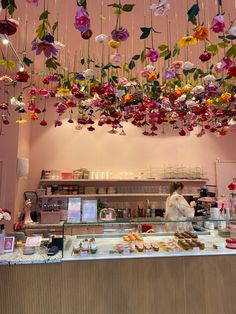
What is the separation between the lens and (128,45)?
4.13 metres

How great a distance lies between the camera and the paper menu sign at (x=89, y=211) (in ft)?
8.78

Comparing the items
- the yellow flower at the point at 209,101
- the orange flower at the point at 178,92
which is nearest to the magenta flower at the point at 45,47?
the orange flower at the point at 178,92

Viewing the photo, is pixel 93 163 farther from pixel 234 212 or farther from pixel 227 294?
pixel 227 294

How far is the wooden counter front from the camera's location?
2.38 meters

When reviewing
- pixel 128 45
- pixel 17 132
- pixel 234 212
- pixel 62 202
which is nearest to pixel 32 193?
pixel 62 202

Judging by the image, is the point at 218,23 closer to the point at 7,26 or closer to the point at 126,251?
the point at 7,26

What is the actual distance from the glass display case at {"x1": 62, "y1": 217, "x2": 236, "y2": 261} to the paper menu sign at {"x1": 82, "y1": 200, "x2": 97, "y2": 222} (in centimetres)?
7

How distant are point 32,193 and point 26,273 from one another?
3.69 m

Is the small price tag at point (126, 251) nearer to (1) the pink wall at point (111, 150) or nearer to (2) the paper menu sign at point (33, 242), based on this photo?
(2) the paper menu sign at point (33, 242)

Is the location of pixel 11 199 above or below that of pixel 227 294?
above

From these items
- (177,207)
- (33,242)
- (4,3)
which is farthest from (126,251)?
(4,3)

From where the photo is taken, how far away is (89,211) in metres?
2.72

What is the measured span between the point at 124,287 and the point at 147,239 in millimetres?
762

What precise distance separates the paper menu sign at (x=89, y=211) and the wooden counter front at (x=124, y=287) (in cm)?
42
